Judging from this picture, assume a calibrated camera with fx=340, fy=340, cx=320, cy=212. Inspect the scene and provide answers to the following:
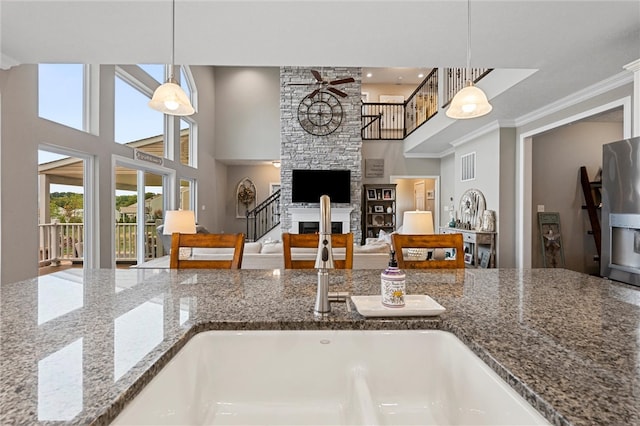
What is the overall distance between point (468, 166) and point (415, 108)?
8.03 feet

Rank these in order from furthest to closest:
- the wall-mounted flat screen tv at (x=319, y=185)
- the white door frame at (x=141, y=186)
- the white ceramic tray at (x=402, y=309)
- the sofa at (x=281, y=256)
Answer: the wall-mounted flat screen tv at (x=319, y=185) → the white door frame at (x=141, y=186) → the sofa at (x=281, y=256) → the white ceramic tray at (x=402, y=309)

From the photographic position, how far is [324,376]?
3.12 feet

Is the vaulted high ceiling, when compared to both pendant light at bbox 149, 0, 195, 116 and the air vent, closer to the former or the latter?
pendant light at bbox 149, 0, 195, 116

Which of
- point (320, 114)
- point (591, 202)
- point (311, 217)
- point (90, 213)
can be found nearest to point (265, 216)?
point (311, 217)

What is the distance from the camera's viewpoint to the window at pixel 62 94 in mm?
3797

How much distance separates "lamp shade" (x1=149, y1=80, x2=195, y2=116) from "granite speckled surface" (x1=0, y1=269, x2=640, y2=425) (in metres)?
1.21

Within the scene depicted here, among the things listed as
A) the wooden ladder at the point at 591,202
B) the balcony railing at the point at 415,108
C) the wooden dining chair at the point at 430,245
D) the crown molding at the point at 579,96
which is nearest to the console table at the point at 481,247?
the wooden ladder at the point at 591,202

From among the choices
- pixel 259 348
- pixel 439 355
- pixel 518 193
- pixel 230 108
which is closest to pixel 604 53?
pixel 518 193

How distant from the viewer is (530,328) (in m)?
0.90

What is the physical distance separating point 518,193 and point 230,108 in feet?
24.8

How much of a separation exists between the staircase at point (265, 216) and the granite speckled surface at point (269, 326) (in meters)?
8.01

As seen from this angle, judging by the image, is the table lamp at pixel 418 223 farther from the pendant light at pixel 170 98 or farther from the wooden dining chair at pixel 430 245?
the pendant light at pixel 170 98

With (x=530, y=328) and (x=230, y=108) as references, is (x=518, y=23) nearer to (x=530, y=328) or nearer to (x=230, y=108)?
(x=530, y=328)

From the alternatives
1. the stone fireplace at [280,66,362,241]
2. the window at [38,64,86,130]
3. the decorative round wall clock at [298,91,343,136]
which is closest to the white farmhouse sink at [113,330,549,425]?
the window at [38,64,86,130]
